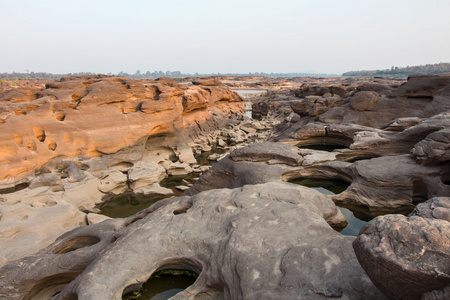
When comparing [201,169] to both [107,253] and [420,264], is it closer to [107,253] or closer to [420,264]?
[107,253]

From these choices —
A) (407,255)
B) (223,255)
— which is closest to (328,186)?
(223,255)

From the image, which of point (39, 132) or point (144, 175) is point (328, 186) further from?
point (39, 132)

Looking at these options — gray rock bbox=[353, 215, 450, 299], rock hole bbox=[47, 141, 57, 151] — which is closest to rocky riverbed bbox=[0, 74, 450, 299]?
gray rock bbox=[353, 215, 450, 299]

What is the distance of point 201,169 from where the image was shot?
544 inches

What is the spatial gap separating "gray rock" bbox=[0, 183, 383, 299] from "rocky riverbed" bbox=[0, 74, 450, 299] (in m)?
0.02

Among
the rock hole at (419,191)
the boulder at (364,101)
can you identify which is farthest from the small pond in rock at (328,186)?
the boulder at (364,101)

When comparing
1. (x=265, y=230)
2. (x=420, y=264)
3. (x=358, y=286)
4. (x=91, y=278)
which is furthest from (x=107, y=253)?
(x=420, y=264)

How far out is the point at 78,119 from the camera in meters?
12.5

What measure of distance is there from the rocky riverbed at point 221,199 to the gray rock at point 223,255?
0.02 metres

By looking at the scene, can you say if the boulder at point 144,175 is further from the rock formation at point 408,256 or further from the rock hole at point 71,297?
the rock formation at point 408,256

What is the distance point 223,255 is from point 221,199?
5.34 ft

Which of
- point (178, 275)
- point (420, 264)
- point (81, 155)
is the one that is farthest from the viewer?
point (81, 155)

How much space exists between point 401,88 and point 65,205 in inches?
604

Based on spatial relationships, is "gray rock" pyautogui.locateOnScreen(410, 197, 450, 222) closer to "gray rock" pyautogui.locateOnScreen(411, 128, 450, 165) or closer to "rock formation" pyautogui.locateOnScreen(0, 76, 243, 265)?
"gray rock" pyautogui.locateOnScreen(411, 128, 450, 165)
